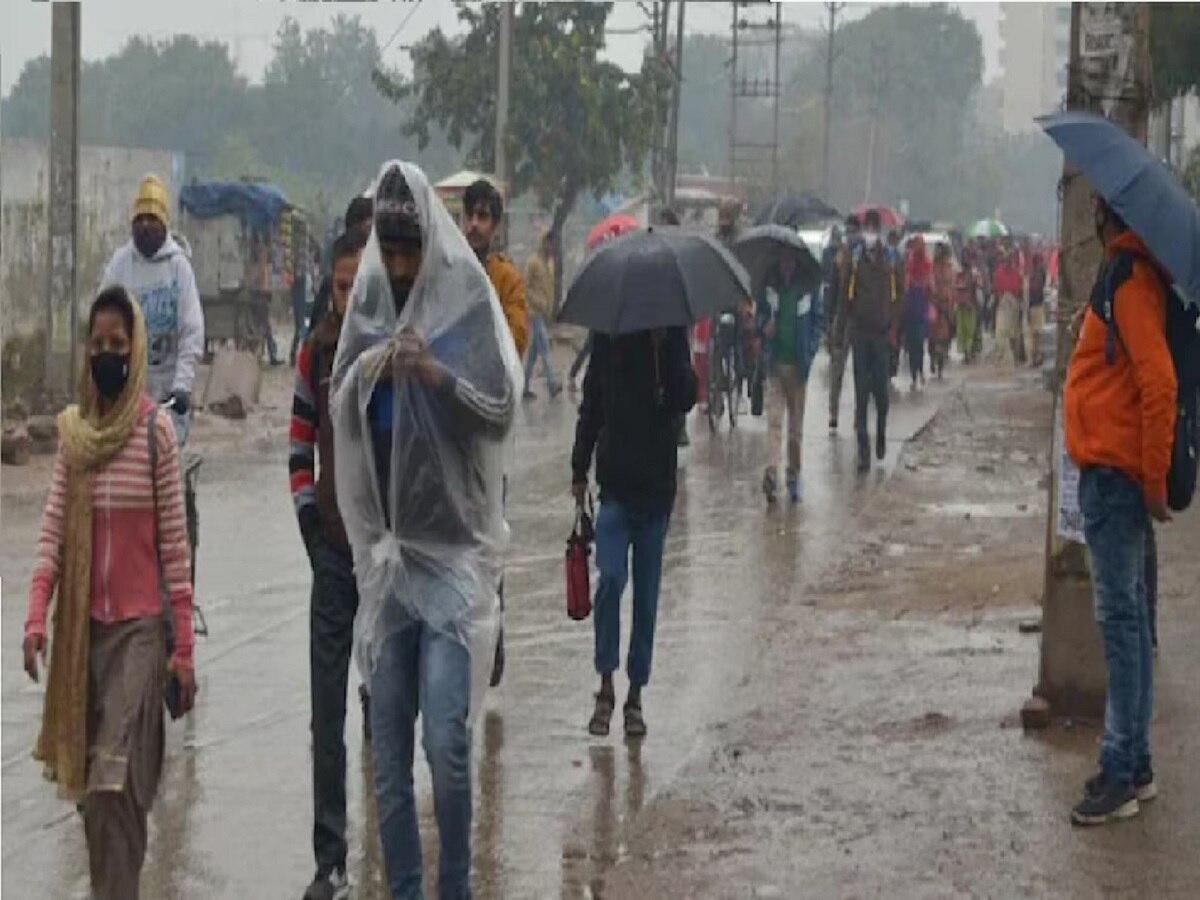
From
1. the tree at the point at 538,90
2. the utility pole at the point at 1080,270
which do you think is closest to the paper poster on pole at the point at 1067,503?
the utility pole at the point at 1080,270

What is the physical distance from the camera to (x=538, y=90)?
3844 centimetres

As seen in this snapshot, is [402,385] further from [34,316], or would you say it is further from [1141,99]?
[34,316]

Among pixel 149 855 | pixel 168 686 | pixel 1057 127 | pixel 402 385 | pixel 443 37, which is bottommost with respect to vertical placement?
pixel 149 855

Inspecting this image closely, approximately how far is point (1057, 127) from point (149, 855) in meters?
3.53

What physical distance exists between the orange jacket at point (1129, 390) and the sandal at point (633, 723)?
2.22 meters

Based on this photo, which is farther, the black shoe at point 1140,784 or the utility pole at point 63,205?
the utility pole at point 63,205

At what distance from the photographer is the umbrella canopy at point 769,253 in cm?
1691

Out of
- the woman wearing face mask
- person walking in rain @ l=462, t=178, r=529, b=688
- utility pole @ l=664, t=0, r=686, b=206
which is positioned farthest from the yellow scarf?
utility pole @ l=664, t=0, r=686, b=206

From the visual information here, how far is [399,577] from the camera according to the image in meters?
6.51

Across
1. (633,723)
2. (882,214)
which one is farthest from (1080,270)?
(882,214)

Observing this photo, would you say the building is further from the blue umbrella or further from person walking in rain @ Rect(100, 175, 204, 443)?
the blue umbrella

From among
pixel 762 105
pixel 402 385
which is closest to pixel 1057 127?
pixel 402 385

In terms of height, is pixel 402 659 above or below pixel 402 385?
below

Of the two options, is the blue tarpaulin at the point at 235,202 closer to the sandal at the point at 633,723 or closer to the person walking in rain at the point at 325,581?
the sandal at the point at 633,723
